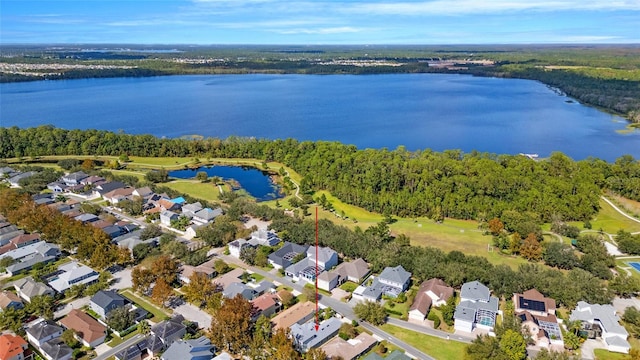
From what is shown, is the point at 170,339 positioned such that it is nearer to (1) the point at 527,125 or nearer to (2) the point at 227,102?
(1) the point at 527,125

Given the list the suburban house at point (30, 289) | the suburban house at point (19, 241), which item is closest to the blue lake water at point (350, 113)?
the suburban house at point (19, 241)

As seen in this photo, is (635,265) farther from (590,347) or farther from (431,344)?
(431,344)

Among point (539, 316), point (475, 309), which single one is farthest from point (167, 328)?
point (539, 316)

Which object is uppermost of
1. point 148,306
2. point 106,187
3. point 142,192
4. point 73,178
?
point 73,178

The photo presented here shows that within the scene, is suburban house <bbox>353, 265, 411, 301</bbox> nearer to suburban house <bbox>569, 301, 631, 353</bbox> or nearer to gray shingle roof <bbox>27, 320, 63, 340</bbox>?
suburban house <bbox>569, 301, 631, 353</bbox>

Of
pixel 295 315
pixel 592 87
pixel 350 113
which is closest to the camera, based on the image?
pixel 295 315

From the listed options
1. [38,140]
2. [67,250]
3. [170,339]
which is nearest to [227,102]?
[38,140]

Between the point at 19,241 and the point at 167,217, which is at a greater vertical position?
the point at 19,241
